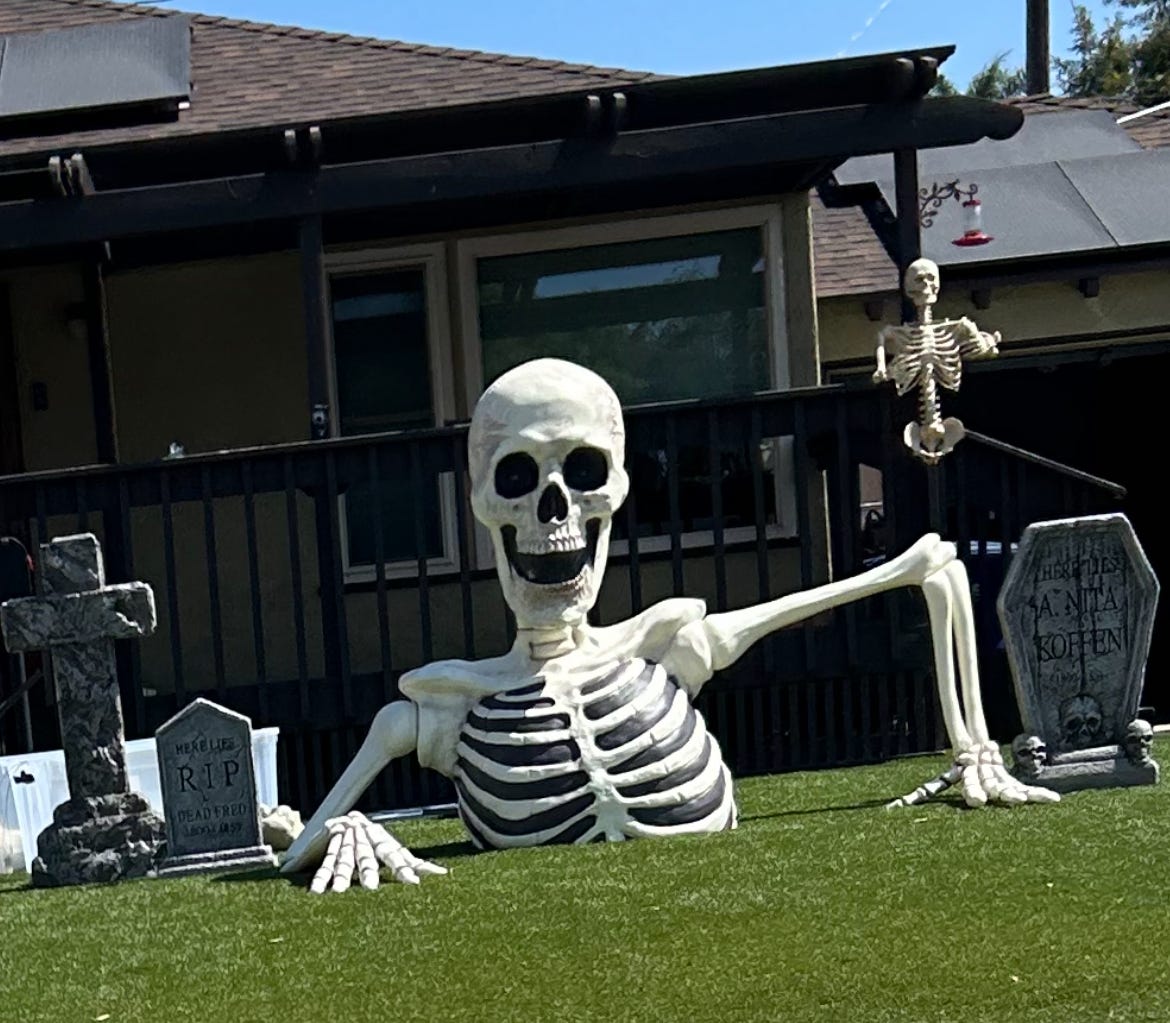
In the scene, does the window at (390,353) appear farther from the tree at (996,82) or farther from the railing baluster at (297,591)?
the tree at (996,82)

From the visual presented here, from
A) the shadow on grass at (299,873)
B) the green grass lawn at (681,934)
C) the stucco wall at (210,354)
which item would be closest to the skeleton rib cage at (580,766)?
the green grass lawn at (681,934)

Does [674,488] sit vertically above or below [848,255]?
below

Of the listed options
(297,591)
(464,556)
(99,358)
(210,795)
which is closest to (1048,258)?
(464,556)

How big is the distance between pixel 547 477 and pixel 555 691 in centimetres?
73

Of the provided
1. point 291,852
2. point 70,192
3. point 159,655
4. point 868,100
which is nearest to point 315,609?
point 159,655

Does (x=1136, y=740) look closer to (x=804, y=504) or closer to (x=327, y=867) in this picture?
(x=804, y=504)

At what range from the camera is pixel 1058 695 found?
8.09 meters

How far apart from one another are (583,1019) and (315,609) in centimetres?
785

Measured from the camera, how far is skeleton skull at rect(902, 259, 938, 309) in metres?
9.84

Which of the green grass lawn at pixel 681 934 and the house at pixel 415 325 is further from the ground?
the house at pixel 415 325

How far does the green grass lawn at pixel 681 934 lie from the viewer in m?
5.14

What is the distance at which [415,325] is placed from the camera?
13.0 meters

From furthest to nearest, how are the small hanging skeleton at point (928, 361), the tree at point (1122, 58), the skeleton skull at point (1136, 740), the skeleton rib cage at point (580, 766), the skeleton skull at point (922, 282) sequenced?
the tree at point (1122, 58) → the small hanging skeleton at point (928, 361) → the skeleton skull at point (922, 282) → the skeleton skull at point (1136, 740) → the skeleton rib cage at point (580, 766)

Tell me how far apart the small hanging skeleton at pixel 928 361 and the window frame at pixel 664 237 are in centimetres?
235
